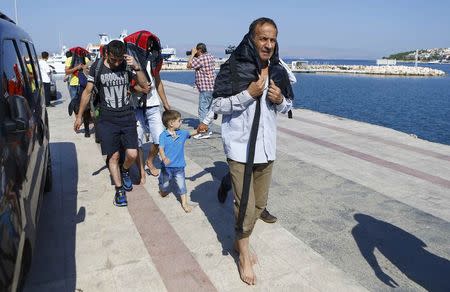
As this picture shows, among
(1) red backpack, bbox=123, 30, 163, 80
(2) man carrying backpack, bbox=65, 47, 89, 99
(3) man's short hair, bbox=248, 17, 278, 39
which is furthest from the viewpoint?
(2) man carrying backpack, bbox=65, 47, 89, 99

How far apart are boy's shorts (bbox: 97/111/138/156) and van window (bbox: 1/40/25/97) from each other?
3.93 feet

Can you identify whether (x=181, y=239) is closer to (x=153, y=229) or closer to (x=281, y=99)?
(x=153, y=229)

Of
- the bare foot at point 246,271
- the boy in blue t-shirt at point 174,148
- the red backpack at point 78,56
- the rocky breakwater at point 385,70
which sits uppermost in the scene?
the rocky breakwater at point 385,70

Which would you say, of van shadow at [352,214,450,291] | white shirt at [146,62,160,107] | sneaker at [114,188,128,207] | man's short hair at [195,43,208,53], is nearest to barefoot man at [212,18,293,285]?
van shadow at [352,214,450,291]

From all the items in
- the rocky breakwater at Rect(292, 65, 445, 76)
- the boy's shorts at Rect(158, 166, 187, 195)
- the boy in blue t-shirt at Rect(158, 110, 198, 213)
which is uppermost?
the rocky breakwater at Rect(292, 65, 445, 76)

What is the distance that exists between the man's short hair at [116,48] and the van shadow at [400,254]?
3.23 m

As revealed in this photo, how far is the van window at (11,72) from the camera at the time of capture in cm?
280

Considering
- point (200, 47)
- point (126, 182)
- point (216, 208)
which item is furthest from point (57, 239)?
point (200, 47)

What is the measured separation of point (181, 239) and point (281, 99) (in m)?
1.77

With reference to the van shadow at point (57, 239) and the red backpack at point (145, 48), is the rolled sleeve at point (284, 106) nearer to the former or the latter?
the van shadow at point (57, 239)

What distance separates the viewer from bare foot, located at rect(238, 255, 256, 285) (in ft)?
10.2

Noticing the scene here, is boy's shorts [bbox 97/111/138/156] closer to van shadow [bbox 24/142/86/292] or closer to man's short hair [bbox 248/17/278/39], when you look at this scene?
van shadow [bbox 24/142/86/292]

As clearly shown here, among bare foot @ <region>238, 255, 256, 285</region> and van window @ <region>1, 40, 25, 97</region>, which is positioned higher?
van window @ <region>1, 40, 25, 97</region>

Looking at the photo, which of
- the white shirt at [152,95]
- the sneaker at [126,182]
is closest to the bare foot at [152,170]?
the sneaker at [126,182]
